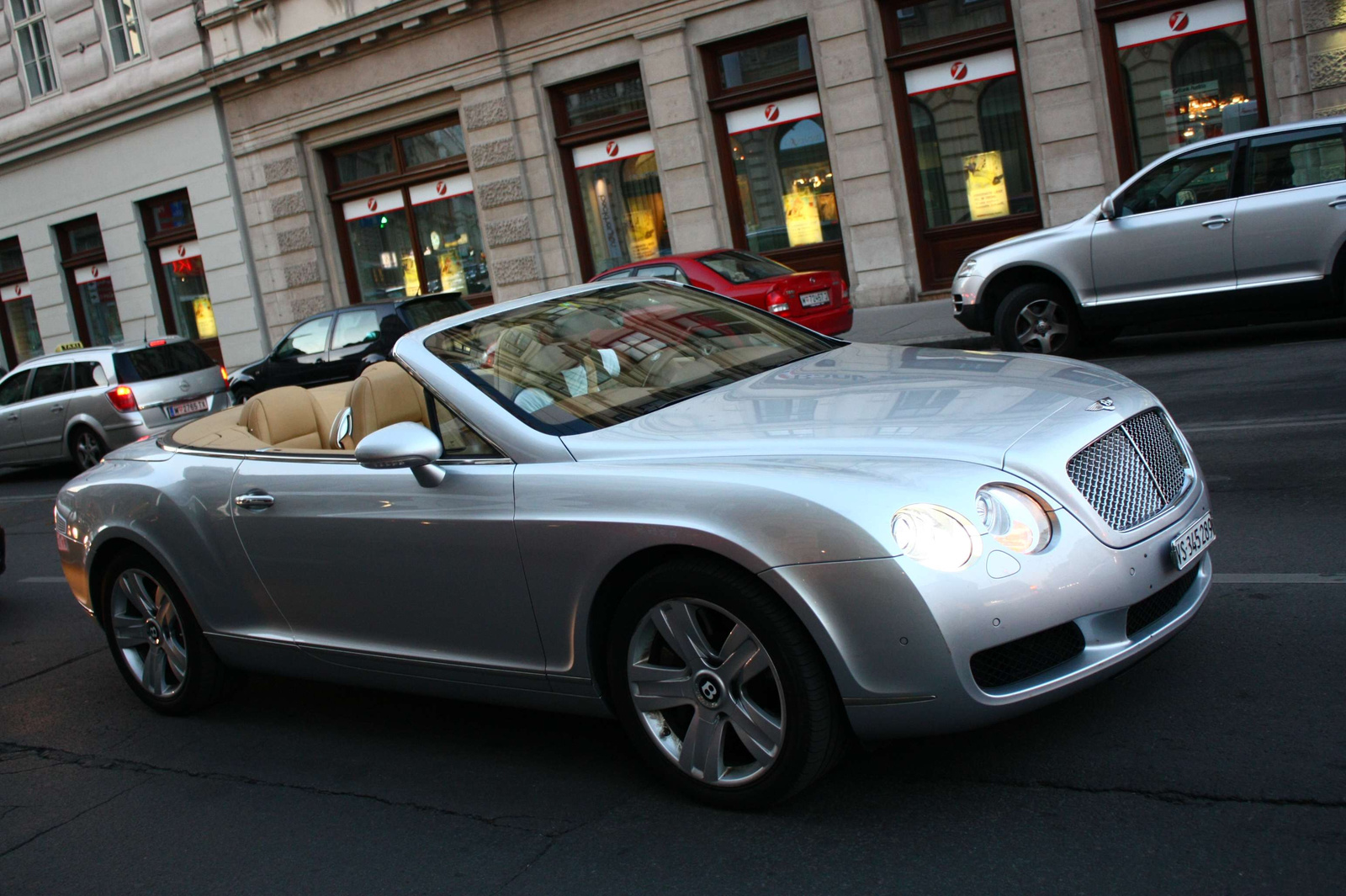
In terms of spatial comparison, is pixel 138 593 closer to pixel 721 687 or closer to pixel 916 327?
pixel 721 687

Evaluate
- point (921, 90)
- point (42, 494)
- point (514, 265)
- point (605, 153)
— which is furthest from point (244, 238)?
point (921, 90)

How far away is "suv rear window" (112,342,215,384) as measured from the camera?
1530 cm

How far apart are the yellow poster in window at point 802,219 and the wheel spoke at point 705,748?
15557mm

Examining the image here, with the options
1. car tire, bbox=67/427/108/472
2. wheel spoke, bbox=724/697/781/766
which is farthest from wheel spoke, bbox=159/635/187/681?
car tire, bbox=67/427/108/472

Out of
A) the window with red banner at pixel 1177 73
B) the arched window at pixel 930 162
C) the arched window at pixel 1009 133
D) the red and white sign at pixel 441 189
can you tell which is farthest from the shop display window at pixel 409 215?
the window with red banner at pixel 1177 73

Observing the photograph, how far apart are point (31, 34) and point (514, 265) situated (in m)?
14.5

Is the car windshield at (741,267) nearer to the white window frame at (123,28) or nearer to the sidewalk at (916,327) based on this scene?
the sidewalk at (916,327)

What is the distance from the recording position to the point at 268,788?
14.6ft

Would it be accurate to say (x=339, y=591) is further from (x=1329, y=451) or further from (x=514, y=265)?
(x=514, y=265)

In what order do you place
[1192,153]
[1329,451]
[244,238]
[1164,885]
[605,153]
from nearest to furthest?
[1164,885] → [1329,451] → [1192,153] → [605,153] → [244,238]

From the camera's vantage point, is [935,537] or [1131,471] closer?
[935,537]

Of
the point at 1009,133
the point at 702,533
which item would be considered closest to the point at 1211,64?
the point at 1009,133

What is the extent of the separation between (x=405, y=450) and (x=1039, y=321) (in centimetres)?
887

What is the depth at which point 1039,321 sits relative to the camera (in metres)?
11.7
